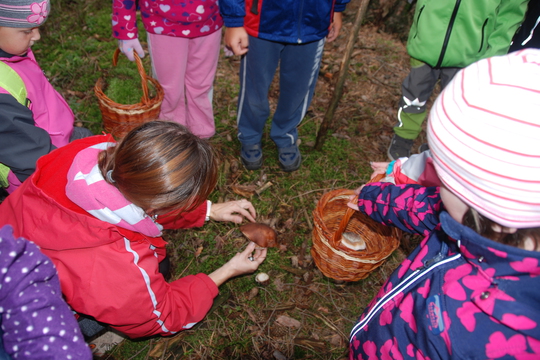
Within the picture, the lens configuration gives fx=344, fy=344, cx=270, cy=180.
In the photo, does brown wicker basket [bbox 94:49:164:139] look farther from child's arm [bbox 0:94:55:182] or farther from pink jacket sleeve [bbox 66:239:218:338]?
pink jacket sleeve [bbox 66:239:218:338]

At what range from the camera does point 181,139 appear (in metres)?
1.59

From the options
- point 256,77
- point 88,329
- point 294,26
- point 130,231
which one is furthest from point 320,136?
point 88,329

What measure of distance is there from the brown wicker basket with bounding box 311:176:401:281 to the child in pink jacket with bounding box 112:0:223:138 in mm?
1752

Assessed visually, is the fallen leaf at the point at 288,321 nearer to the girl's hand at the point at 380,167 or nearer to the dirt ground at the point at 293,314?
the dirt ground at the point at 293,314

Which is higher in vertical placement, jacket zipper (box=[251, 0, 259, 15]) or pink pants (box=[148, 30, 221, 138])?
jacket zipper (box=[251, 0, 259, 15])

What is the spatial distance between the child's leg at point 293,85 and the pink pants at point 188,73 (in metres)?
0.74

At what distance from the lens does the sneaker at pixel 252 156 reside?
3.51 meters

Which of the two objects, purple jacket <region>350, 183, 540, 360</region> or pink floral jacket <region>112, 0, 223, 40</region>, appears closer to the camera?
purple jacket <region>350, 183, 540, 360</region>

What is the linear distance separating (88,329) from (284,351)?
53.8 inches

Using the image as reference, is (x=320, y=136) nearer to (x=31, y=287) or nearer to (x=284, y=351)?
(x=284, y=351)

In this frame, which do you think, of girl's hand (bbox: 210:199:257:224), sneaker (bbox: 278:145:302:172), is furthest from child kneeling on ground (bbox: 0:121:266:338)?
sneaker (bbox: 278:145:302:172)

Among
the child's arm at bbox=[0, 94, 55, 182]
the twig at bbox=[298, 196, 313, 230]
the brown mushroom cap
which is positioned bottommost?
the twig at bbox=[298, 196, 313, 230]

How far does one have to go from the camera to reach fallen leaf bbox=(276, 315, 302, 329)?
2.67 m

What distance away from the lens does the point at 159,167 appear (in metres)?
1.52
